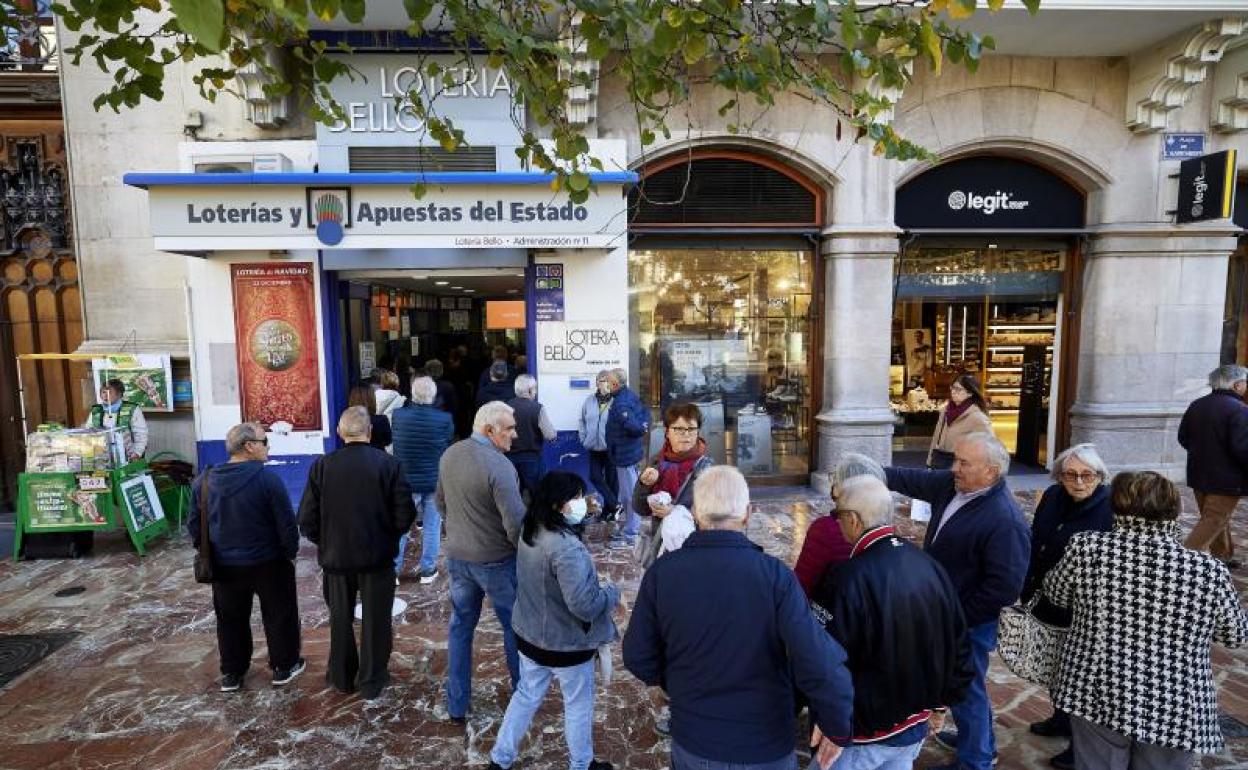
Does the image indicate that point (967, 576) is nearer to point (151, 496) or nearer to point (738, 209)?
point (738, 209)

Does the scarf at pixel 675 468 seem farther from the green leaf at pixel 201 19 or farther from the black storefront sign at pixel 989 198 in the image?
the black storefront sign at pixel 989 198

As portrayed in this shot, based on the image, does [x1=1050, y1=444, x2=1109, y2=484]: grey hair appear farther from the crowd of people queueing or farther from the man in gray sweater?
the man in gray sweater

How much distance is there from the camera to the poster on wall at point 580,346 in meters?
7.80

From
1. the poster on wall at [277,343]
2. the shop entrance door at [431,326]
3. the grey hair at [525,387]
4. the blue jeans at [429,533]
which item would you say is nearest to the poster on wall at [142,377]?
the poster on wall at [277,343]

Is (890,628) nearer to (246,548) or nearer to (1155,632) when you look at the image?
(1155,632)

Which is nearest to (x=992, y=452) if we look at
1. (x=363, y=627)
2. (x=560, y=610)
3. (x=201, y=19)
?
(x=560, y=610)

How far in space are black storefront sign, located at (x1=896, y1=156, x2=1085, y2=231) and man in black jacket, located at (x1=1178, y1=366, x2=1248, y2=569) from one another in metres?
3.55

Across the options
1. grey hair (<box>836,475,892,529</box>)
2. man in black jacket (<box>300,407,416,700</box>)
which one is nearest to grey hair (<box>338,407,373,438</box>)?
man in black jacket (<box>300,407,416,700</box>)

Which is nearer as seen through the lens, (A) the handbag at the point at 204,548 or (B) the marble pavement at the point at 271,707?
(B) the marble pavement at the point at 271,707

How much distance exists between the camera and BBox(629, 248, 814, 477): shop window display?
848 cm

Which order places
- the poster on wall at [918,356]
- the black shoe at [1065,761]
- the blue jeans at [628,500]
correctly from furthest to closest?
the poster on wall at [918,356]
the blue jeans at [628,500]
the black shoe at [1065,761]

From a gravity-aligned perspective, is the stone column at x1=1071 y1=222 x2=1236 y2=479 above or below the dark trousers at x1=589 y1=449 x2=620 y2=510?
above

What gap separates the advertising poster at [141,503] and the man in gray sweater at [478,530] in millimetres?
4525

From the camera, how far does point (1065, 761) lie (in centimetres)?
340
